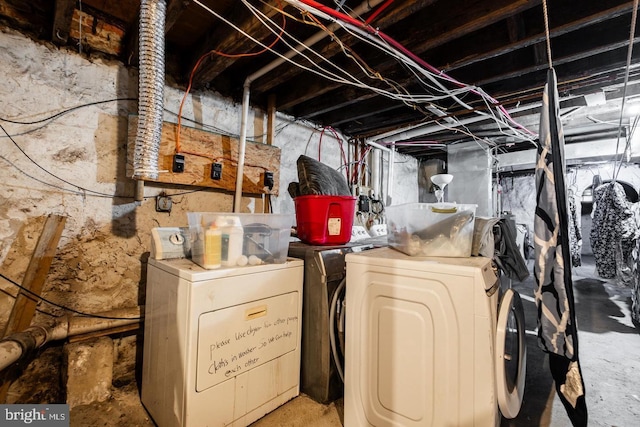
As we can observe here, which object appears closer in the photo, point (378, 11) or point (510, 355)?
point (510, 355)

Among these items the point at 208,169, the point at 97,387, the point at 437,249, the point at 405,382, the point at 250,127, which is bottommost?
the point at 97,387

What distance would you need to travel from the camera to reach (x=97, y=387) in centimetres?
152

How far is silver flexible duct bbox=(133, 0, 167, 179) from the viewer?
1376 millimetres

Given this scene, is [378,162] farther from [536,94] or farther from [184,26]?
[184,26]

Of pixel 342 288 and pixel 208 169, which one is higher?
pixel 208 169

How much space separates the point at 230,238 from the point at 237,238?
3 centimetres

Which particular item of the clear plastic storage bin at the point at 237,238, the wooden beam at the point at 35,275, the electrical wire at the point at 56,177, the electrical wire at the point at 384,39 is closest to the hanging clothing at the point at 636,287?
the electrical wire at the point at 384,39

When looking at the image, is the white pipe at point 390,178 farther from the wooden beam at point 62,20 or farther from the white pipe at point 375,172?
the wooden beam at point 62,20

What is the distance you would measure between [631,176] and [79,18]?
27.0ft

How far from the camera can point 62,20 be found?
1459 mm

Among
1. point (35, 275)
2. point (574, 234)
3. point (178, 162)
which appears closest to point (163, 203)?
point (178, 162)

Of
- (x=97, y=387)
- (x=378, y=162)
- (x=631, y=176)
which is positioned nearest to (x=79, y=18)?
(x=97, y=387)

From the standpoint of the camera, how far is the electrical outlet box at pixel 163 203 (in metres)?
1.91

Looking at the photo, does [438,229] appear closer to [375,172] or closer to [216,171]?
[216,171]
